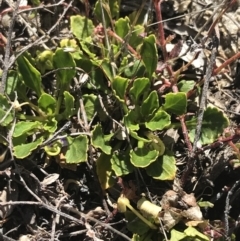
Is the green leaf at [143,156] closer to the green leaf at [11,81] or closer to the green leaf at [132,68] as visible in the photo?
the green leaf at [132,68]

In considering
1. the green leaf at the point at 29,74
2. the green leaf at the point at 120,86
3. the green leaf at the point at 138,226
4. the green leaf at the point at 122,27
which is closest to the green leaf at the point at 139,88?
the green leaf at the point at 120,86

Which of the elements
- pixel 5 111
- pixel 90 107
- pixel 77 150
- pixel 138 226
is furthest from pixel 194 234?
pixel 5 111

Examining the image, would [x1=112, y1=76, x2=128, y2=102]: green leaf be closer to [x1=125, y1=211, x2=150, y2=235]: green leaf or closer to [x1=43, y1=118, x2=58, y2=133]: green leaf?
[x1=43, y1=118, x2=58, y2=133]: green leaf

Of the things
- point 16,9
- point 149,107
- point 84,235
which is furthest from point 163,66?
point 84,235

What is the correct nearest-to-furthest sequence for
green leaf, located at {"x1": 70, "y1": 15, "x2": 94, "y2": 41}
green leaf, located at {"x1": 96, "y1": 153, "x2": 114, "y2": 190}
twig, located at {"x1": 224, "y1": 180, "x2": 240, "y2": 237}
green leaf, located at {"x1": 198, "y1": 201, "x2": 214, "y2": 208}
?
1. twig, located at {"x1": 224, "y1": 180, "x2": 240, "y2": 237}
2. green leaf, located at {"x1": 198, "y1": 201, "x2": 214, "y2": 208}
3. green leaf, located at {"x1": 96, "y1": 153, "x2": 114, "y2": 190}
4. green leaf, located at {"x1": 70, "y1": 15, "x2": 94, "y2": 41}

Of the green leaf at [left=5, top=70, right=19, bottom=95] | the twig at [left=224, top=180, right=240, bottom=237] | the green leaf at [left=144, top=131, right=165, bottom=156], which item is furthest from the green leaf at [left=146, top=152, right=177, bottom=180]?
the green leaf at [left=5, top=70, right=19, bottom=95]

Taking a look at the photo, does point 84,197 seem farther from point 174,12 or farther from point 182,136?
point 174,12
